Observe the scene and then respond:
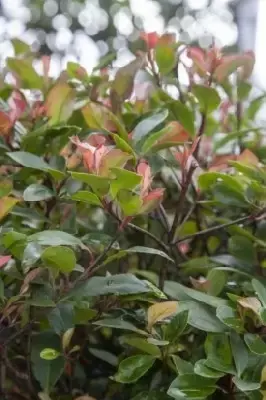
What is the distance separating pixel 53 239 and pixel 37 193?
80 mm

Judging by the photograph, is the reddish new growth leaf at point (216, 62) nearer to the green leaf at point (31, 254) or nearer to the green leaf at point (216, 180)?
the green leaf at point (216, 180)

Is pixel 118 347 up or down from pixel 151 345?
down

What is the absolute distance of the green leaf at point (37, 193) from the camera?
0.54m

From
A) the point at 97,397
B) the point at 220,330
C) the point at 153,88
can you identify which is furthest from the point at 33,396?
the point at 153,88

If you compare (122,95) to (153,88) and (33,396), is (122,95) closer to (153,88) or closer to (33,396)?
(153,88)

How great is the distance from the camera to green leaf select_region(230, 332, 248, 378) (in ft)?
1.60

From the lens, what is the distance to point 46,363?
1.82ft

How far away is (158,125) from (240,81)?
19 centimetres

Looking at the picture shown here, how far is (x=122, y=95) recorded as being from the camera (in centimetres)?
70

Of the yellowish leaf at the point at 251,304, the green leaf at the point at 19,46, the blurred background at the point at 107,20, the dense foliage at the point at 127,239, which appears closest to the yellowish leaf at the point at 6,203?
the dense foliage at the point at 127,239

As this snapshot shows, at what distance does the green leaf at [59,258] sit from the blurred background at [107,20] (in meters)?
1.54

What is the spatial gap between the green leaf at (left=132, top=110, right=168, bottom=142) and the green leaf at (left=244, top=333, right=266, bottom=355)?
221 millimetres

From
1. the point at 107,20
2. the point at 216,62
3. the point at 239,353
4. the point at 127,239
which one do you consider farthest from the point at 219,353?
the point at 107,20

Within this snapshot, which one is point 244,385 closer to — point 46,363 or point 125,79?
point 46,363
